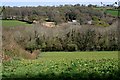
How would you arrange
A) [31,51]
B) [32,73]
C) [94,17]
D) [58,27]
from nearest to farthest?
[32,73], [94,17], [58,27], [31,51]

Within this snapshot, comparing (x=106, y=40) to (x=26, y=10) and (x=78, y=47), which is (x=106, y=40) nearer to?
(x=78, y=47)

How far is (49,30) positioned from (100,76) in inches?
381

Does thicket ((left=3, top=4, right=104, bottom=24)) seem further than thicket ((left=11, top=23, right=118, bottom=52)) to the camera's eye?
No

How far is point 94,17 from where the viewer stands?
37.7ft

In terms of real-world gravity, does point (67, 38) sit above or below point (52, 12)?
below

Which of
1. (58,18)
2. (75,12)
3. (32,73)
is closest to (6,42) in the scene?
(58,18)

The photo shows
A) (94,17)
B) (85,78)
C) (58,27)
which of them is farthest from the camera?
(58,27)

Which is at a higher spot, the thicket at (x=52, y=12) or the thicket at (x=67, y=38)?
the thicket at (x=52, y=12)

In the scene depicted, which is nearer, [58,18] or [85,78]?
[85,78]

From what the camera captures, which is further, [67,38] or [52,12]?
[67,38]

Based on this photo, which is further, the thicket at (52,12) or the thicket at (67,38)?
the thicket at (67,38)

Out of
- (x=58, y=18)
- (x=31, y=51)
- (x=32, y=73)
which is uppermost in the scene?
(x=58, y=18)

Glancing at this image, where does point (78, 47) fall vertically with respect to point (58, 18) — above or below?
below

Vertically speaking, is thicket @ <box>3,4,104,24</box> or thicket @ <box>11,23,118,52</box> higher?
thicket @ <box>3,4,104,24</box>
